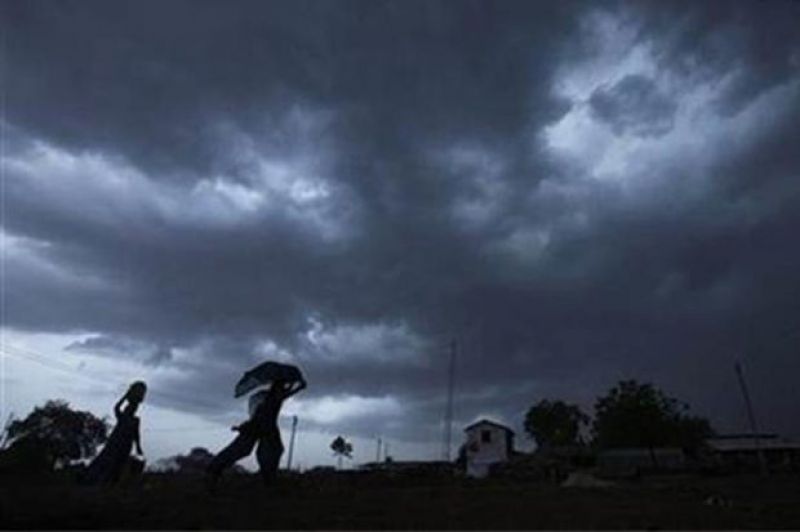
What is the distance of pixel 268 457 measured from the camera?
21688mm

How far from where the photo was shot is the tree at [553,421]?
11219 centimetres

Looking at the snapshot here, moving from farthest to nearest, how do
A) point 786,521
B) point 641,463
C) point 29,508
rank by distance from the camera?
1. point 641,463
2. point 786,521
3. point 29,508

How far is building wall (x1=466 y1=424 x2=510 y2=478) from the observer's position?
87.2 meters

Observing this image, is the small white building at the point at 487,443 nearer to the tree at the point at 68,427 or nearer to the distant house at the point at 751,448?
the distant house at the point at 751,448

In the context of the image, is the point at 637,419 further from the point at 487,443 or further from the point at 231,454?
the point at 231,454

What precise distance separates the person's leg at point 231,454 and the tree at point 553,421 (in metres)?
94.5

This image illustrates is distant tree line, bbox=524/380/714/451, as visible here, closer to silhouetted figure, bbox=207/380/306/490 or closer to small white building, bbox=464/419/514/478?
small white building, bbox=464/419/514/478

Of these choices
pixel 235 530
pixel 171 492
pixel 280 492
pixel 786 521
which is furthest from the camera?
pixel 280 492

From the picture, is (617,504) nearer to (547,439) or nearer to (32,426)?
(32,426)

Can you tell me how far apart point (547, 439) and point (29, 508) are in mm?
104759

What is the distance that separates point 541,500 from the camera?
2000cm

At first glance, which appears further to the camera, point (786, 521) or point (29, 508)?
point (786, 521)

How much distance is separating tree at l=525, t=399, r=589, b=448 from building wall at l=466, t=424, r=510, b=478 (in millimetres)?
25060

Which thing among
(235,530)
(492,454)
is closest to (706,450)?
(492,454)
